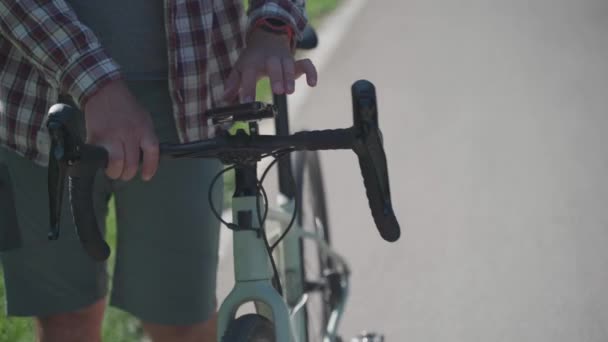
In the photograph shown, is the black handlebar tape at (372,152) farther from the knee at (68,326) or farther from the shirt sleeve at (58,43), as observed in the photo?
the knee at (68,326)

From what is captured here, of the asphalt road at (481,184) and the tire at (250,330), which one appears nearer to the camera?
the tire at (250,330)

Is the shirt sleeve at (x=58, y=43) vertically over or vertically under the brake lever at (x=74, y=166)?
over

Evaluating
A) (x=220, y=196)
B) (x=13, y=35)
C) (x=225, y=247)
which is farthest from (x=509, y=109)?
(x=13, y=35)

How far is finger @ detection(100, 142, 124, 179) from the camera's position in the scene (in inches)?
64.8

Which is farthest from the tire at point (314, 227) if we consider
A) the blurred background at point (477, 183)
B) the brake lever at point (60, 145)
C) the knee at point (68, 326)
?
the brake lever at point (60, 145)

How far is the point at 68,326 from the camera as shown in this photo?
2.38 metres

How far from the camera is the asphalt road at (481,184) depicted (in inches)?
167

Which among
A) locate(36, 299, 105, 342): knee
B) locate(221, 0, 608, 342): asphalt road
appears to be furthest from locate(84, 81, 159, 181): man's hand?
locate(221, 0, 608, 342): asphalt road

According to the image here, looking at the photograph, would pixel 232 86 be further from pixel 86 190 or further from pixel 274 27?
pixel 86 190

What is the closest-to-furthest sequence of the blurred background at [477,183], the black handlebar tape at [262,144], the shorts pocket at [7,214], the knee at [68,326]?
the black handlebar tape at [262,144]
the shorts pocket at [7,214]
the knee at [68,326]
the blurred background at [477,183]

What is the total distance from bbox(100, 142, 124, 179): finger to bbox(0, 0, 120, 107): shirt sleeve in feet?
0.67

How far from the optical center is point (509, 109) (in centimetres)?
691

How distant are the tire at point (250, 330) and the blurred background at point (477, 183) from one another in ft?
6.47

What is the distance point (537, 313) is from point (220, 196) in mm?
2173
